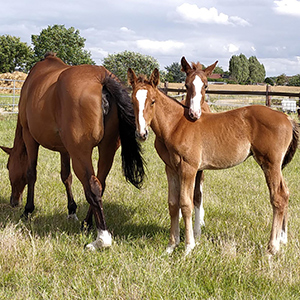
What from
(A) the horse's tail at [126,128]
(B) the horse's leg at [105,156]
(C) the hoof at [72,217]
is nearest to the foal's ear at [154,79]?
(A) the horse's tail at [126,128]

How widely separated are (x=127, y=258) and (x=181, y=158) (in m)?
1.09

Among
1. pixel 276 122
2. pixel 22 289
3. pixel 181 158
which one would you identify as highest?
pixel 276 122

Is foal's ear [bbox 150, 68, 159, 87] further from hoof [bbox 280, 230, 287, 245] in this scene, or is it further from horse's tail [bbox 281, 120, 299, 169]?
hoof [bbox 280, 230, 287, 245]

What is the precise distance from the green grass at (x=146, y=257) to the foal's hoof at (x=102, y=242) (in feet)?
0.24

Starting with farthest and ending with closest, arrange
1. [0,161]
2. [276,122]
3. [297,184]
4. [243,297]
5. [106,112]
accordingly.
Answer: [0,161] < [297,184] < [106,112] < [276,122] < [243,297]

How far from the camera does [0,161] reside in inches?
312

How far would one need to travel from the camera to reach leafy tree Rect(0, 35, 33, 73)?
2239 inches

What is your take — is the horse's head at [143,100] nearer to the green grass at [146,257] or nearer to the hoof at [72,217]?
the green grass at [146,257]

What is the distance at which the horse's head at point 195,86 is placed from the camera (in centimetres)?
374

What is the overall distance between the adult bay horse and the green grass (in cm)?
32

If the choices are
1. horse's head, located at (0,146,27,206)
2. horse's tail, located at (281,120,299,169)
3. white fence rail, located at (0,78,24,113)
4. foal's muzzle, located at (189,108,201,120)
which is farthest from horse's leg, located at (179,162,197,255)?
white fence rail, located at (0,78,24,113)

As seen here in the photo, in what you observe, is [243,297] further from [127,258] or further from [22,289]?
[22,289]

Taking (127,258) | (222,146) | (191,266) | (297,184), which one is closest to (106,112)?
(222,146)

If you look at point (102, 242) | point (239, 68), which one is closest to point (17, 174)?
point (102, 242)
